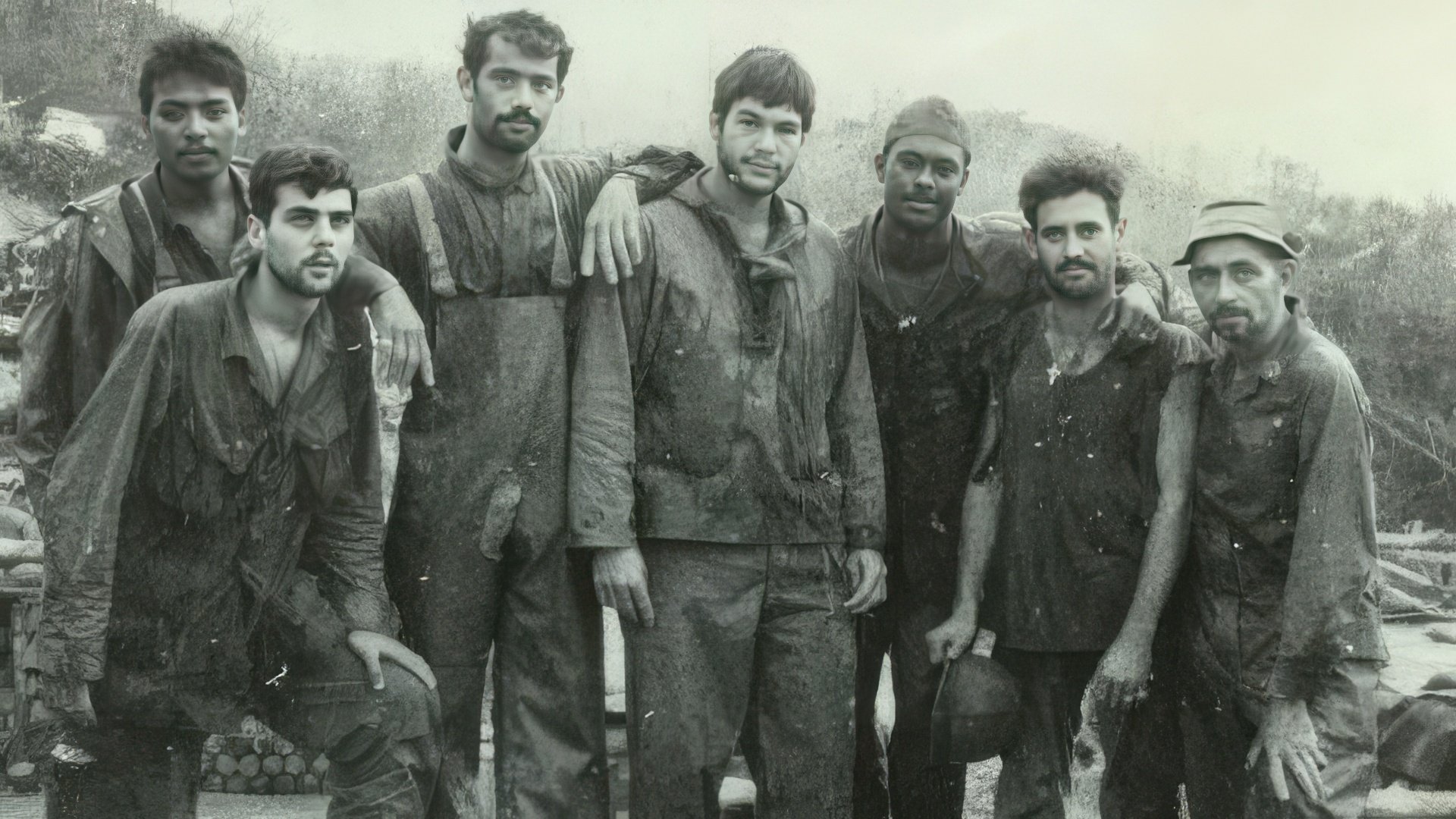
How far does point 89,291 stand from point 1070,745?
3.16 m

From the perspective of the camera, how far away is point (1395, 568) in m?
5.43

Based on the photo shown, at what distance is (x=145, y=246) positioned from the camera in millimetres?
3723

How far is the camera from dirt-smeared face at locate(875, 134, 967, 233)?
13.1 feet

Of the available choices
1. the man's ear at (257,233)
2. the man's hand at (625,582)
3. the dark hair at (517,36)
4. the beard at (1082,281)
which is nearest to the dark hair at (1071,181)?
the beard at (1082,281)

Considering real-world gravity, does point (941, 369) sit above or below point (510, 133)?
below

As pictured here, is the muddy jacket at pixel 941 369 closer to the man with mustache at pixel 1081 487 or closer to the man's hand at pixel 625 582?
the man with mustache at pixel 1081 487

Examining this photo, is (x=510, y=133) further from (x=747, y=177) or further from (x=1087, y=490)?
(x=1087, y=490)

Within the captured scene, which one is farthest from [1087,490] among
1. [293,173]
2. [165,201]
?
[165,201]

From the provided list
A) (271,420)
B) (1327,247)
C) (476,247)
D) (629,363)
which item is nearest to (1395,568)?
(1327,247)

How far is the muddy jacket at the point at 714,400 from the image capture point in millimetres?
3576

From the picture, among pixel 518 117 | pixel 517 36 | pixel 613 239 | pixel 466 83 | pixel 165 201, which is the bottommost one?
pixel 613 239

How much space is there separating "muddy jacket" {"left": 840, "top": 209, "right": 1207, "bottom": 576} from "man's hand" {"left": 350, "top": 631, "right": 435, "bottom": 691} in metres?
1.46

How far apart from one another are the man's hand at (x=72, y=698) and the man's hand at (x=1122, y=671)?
2.88 m

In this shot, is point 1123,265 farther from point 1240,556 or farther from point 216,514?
point 216,514
